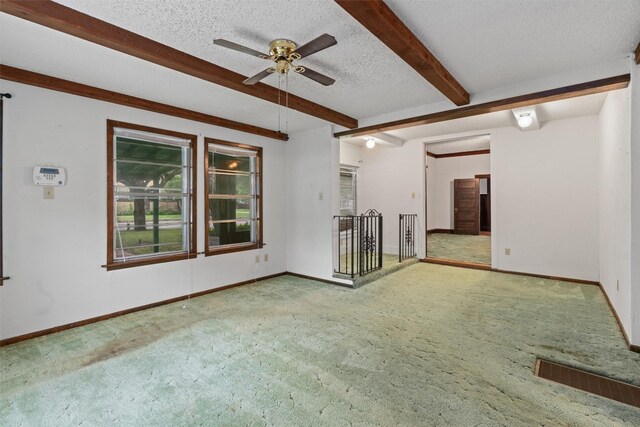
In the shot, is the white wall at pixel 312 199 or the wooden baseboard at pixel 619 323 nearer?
the wooden baseboard at pixel 619 323

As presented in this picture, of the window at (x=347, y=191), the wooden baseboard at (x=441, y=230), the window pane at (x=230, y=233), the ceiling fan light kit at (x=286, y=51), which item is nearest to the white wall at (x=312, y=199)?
the window pane at (x=230, y=233)

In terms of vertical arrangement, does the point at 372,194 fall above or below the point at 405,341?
above


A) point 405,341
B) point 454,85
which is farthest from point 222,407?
point 454,85

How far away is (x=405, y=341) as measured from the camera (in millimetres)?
2725

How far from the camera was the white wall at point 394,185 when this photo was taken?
644cm

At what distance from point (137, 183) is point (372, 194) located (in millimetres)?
4999

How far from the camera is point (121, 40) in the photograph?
2164 mm

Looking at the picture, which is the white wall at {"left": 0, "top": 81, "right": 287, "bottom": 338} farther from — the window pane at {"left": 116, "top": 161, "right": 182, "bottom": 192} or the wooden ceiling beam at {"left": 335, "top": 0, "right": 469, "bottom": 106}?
the wooden ceiling beam at {"left": 335, "top": 0, "right": 469, "bottom": 106}

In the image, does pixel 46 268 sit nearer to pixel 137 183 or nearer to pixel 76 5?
pixel 137 183

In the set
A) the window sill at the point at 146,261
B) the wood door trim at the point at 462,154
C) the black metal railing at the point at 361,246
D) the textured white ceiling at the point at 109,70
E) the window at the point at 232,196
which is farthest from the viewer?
the wood door trim at the point at 462,154

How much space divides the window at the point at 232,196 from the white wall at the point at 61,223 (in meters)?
0.76

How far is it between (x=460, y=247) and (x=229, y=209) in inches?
223

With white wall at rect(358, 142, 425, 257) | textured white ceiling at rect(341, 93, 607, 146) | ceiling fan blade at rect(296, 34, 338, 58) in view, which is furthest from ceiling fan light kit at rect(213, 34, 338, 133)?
white wall at rect(358, 142, 425, 257)

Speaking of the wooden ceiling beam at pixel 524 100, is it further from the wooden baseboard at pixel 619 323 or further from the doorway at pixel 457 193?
the doorway at pixel 457 193
